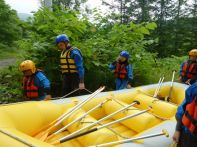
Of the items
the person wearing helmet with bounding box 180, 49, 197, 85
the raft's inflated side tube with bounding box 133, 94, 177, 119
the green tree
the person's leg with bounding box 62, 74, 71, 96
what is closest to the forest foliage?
the person's leg with bounding box 62, 74, 71, 96

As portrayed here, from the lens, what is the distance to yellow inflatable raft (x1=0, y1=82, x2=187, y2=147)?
9.90ft

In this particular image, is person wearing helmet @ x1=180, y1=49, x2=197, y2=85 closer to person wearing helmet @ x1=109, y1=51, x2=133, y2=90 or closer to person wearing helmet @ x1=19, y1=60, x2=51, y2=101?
Answer: person wearing helmet @ x1=109, y1=51, x2=133, y2=90

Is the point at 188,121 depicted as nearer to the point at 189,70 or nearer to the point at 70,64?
the point at 70,64

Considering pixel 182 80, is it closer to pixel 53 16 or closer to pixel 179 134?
pixel 53 16

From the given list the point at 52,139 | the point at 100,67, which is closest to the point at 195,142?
the point at 52,139

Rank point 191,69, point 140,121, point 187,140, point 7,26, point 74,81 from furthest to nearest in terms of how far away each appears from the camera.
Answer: point 7,26, point 191,69, point 74,81, point 140,121, point 187,140

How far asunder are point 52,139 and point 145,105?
6.21 ft

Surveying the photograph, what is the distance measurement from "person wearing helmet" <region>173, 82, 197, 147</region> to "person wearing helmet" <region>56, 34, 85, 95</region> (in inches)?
107

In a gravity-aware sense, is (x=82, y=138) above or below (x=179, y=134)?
below

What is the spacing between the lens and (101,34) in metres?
8.40

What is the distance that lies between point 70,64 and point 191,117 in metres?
3.18

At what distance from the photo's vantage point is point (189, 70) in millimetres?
6500

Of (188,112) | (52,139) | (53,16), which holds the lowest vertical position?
(52,139)

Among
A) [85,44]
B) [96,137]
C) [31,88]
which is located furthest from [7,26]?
[96,137]
